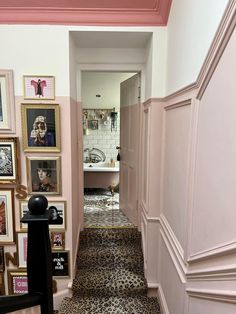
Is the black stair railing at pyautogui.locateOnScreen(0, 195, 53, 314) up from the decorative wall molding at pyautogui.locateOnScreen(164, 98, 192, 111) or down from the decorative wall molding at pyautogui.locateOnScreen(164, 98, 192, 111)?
down

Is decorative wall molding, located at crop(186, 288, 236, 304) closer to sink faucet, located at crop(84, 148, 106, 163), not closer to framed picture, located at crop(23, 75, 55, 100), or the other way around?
framed picture, located at crop(23, 75, 55, 100)

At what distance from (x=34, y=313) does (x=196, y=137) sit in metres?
1.23

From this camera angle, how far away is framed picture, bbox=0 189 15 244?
2422mm

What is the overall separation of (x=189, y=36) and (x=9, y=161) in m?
1.94

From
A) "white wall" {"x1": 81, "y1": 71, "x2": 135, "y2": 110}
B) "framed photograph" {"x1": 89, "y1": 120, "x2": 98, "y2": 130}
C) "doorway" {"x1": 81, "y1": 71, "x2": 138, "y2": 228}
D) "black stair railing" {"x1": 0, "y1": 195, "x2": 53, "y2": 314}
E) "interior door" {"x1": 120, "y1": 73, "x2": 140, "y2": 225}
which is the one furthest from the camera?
"framed photograph" {"x1": 89, "y1": 120, "x2": 98, "y2": 130}

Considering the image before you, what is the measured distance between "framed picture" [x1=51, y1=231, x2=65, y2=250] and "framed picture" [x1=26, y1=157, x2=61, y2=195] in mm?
427

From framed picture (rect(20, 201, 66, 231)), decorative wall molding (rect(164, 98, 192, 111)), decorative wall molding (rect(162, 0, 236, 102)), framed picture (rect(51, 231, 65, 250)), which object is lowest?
framed picture (rect(51, 231, 65, 250))

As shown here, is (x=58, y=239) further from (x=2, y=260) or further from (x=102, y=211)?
(x=102, y=211)

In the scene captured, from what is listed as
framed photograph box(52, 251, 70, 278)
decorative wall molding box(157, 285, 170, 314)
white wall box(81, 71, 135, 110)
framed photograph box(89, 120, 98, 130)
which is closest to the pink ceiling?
white wall box(81, 71, 135, 110)

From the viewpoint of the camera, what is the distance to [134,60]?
2.79 m

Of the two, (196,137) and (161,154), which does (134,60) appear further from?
(196,137)

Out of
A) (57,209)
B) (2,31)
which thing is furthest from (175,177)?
(2,31)

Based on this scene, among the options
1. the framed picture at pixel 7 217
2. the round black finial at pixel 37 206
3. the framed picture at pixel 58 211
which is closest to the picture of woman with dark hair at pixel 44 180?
the framed picture at pixel 58 211

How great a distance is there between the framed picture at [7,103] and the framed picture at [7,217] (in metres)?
0.65
